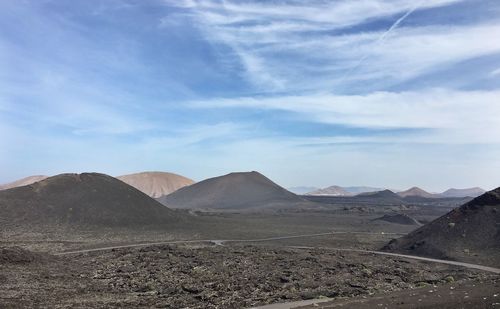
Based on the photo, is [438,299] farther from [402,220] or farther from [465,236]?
[402,220]

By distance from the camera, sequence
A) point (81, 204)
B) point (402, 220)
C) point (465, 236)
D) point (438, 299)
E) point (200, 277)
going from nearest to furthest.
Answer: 1. point (438, 299)
2. point (200, 277)
3. point (465, 236)
4. point (81, 204)
5. point (402, 220)

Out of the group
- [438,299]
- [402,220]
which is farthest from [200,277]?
[402,220]

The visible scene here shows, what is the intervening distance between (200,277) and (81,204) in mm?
51376

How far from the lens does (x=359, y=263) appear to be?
Answer: 41094mm

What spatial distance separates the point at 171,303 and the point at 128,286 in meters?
6.78

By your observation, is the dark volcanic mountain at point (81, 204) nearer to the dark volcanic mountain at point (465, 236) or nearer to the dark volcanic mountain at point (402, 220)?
the dark volcanic mountain at point (465, 236)

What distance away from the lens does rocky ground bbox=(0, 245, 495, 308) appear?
26.2 meters

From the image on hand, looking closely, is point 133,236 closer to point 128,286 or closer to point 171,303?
point 128,286

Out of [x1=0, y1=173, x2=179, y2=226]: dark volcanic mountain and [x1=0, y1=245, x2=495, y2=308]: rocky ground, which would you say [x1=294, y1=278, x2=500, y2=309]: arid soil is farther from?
[x1=0, y1=173, x2=179, y2=226]: dark volcanic mountain

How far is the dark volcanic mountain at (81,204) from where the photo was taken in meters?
73.0

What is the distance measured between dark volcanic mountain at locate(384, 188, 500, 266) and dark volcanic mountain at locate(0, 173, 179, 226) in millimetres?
45062

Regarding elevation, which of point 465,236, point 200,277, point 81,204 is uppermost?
point 81,204

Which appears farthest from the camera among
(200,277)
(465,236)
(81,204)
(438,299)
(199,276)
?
(81,204)

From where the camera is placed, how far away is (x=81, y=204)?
79000mm
